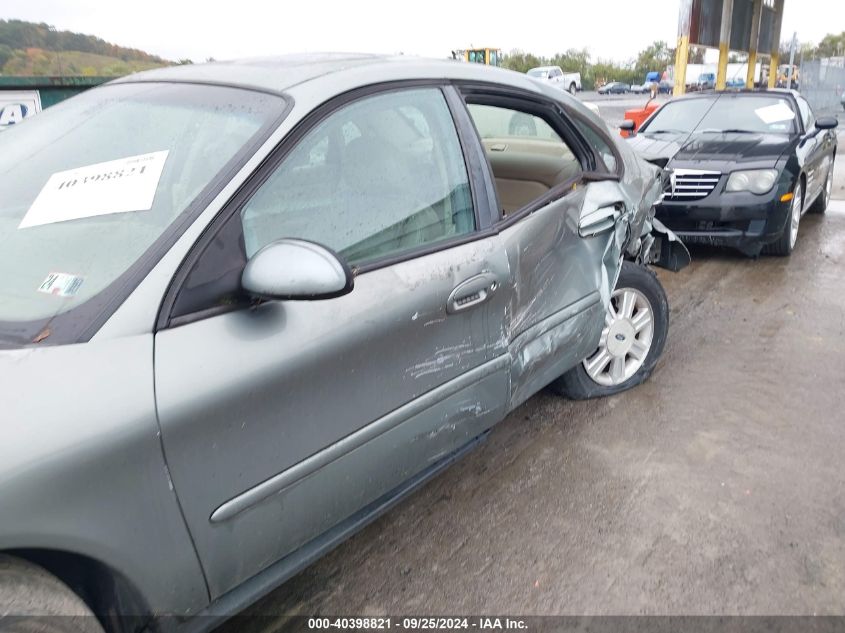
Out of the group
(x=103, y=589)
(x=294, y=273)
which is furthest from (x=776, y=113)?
(x=103, y=589)

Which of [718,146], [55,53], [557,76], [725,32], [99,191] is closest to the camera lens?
[99,191]

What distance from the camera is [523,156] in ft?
11.9

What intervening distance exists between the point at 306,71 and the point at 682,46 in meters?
13.1

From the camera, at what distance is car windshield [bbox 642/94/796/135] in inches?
273

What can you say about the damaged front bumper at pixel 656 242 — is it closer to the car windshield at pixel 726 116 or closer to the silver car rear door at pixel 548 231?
the silver car rear door at pixel 548 231

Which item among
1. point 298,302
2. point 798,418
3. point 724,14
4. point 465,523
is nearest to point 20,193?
point 298,302

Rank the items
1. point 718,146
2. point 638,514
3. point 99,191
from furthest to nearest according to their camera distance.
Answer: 1. point 718,146
2. point 638,514
3. point 99,191

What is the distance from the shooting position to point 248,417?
5.72 ft

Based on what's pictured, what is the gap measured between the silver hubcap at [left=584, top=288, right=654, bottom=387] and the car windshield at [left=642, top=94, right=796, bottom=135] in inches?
162

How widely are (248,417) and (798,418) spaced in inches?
115

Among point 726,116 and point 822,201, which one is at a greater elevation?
point 726,116

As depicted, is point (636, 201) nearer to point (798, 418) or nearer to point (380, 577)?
point (798, 418)

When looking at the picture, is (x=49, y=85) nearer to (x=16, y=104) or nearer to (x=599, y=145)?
(x=16, y=104)

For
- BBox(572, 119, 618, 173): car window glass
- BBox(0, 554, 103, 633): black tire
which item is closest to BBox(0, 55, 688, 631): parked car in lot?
BBox(0, 554, 103, 633): black tire
